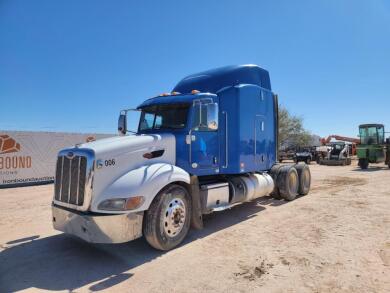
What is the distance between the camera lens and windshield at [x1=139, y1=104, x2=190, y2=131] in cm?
646

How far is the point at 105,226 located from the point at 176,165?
6.41 ft

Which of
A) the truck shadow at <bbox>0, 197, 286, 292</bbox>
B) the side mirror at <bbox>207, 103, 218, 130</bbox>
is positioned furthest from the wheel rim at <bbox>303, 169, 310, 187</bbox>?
the side mirror at <bbox>207, 103, 218, 130</bbox>

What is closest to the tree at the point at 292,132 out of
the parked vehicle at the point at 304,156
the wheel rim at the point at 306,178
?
the parked vehicle at the point at 304,156

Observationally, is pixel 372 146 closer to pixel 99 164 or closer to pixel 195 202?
pixel 195 202

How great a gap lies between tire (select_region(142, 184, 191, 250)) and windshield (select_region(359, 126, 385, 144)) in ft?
80.3

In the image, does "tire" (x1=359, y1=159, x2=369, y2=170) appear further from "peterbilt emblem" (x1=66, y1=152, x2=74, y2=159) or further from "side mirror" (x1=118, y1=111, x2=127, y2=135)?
"peterbilt emblem" (x1=66, y1=152, x2=74, y2=159)

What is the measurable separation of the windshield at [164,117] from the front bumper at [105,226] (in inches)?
89.9

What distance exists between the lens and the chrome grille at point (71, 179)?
4902 millimetres

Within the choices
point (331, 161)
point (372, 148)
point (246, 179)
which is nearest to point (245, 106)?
point (246, 179)

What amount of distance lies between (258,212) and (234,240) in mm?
2572

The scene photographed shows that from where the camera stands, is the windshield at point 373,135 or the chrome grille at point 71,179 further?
the windshield at point 373,135

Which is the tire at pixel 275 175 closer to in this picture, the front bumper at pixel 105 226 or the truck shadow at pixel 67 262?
the truck shadow at pixel 67 262

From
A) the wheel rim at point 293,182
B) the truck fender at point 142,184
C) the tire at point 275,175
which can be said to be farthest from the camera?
the wheel rim at point 293,182

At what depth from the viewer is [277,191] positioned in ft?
32.0
